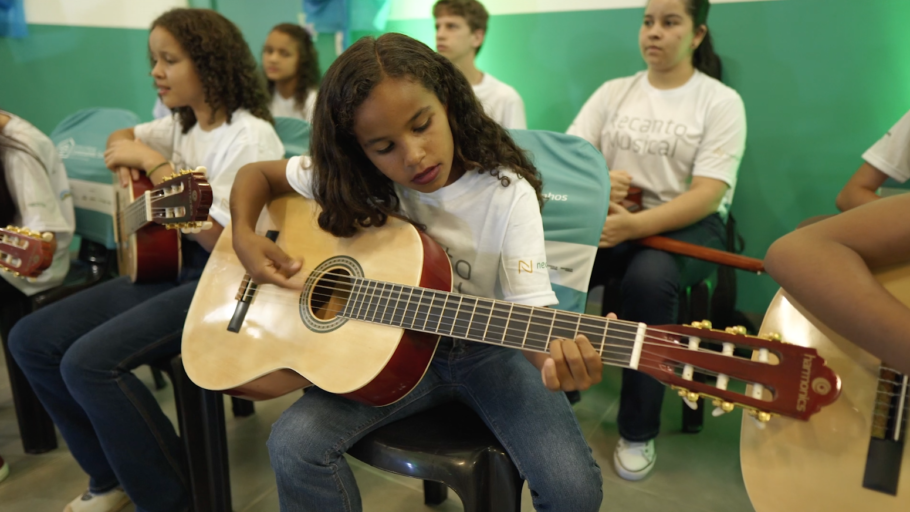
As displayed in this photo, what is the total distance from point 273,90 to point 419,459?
2225 millimetres

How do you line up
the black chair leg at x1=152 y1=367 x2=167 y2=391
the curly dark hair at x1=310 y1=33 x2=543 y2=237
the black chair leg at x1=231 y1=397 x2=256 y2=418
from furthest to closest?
the black chair leg at x1=152 y1=367 x2=167 y2=391 < the black chair leg at x1=231 y1=397 x2=256 y2=418 < the curly dark hair at x1=310 y1=33 x2=543 y2=237

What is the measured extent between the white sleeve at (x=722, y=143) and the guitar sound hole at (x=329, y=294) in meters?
1.24

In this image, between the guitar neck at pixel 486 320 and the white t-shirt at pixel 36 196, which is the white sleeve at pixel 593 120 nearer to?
the guitar neck at pixel 486 320

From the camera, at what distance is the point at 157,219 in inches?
58.2

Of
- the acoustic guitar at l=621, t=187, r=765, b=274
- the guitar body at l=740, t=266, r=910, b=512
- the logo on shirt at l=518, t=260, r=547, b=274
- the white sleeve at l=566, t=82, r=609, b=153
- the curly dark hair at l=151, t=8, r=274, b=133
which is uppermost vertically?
the curly dark hair at l=151, t=8, r=274, b=133

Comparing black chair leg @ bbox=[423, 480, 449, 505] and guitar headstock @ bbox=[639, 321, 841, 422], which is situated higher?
guitar headstock @ bbox=[639, 321, 841, 422]

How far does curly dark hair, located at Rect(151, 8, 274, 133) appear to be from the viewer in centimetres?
170

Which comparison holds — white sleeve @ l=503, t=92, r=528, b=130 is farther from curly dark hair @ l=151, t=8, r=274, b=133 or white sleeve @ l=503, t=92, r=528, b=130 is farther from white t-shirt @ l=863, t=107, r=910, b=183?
white t-shirt @ l=863, t=107, r=910, b=183

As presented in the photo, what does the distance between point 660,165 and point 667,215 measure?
0.86 ft

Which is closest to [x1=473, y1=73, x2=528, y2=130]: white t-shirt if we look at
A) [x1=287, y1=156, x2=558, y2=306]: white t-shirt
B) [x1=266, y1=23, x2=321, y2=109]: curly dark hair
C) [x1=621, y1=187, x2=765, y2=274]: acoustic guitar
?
[x1=621, y1=187, x2=765, y2=274]: acoustic guitar

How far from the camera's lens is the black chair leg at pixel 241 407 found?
202 centimetres

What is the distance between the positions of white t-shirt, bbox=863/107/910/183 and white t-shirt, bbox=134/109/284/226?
5.76ft

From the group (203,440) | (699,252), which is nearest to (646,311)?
(699,252)

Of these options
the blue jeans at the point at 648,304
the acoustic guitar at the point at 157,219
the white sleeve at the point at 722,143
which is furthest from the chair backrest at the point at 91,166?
the white sleeve at the point at 722,143
